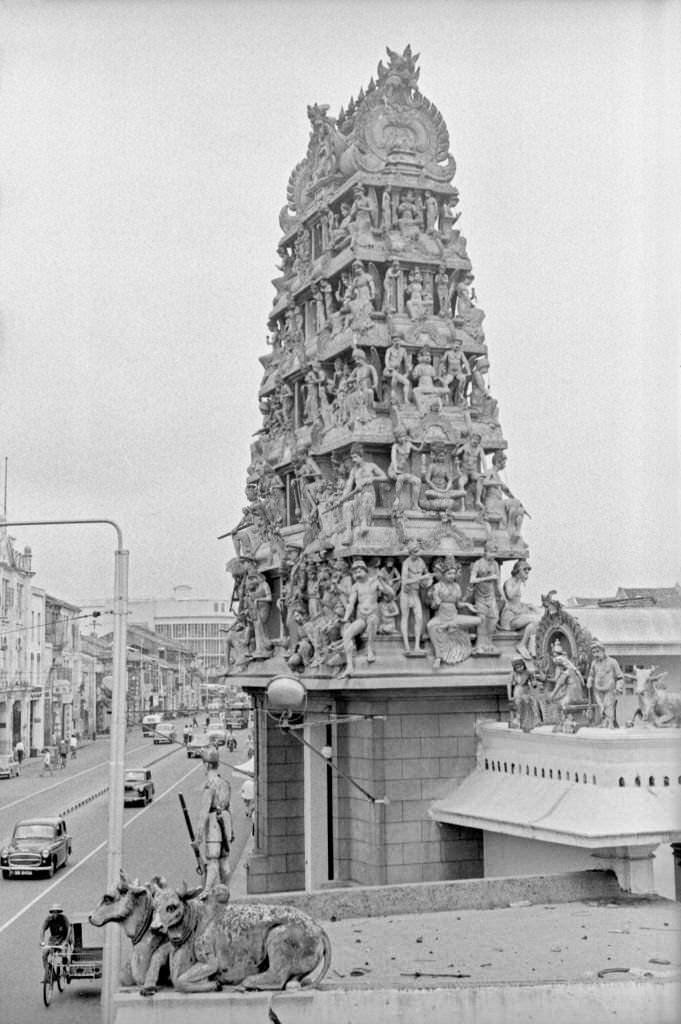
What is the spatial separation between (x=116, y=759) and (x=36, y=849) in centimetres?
1485

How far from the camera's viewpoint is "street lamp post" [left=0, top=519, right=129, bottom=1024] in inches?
624

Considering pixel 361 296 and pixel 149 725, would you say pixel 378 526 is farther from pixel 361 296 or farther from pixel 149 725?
pixel 149 725

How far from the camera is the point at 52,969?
18.6m

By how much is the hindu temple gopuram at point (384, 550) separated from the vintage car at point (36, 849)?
234 inches

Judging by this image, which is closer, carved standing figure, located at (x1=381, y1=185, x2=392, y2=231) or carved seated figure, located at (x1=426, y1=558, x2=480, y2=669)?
carved seated figure, located at (x1=426, y1=558, x2=480, y2=669)

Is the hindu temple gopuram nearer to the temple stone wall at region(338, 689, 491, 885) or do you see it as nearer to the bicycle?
the temple stone wall at region(338, 689, 491, 885)

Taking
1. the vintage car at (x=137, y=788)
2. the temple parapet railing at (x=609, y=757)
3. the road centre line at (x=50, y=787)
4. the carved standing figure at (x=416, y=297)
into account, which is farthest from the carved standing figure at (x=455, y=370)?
the road centre line at (x=50, y=787)

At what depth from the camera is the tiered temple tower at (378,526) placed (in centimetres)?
2305

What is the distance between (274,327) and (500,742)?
1415cm

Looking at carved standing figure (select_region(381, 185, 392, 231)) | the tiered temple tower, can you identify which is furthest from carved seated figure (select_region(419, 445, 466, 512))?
carved standing figure (select_region(381, 185, 392, 231))

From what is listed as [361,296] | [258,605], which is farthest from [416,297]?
[258,605]

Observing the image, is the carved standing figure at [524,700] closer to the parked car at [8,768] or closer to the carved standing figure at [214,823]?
the carved standing figure at [214,823]

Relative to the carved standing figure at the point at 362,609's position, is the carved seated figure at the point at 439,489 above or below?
above

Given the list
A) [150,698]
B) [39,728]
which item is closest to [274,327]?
[39,728]
